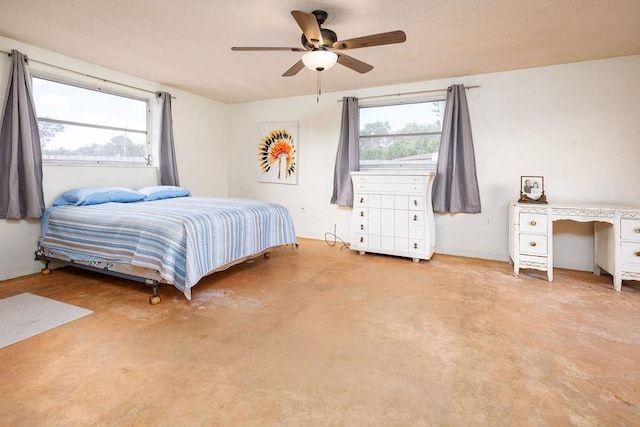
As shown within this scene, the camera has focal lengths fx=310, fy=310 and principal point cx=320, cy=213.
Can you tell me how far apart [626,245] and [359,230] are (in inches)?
104

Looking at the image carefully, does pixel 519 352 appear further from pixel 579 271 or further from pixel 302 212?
pixel 302 212

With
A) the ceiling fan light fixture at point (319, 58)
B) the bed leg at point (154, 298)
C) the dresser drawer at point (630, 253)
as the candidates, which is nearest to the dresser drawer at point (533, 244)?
the dresser drawer at point (630, 253)

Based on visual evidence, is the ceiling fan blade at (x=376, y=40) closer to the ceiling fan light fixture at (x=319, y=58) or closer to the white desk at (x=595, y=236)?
the ceiling fan light fixture at (x=319, y=58)

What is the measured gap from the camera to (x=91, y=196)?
3318 millimetres

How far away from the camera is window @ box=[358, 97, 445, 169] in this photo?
424cm

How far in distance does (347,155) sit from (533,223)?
2.51 metres

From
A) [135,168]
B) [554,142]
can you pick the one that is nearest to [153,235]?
[135,168]

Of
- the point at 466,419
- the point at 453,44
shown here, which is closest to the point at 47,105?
the point at 453,44

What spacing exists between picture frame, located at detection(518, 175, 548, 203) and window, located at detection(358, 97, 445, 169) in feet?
3.64

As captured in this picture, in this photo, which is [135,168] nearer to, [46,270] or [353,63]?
[46,270]

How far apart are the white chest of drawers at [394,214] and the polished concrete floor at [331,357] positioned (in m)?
0.89

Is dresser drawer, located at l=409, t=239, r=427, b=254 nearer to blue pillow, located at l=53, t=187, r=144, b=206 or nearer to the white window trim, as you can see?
blue pillow, located at l=53, t=187, r=144, b=206

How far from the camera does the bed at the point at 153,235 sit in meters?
2.47

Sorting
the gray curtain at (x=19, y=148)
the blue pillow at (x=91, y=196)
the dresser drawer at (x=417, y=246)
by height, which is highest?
the gray curtain at (x=19, y=148)
